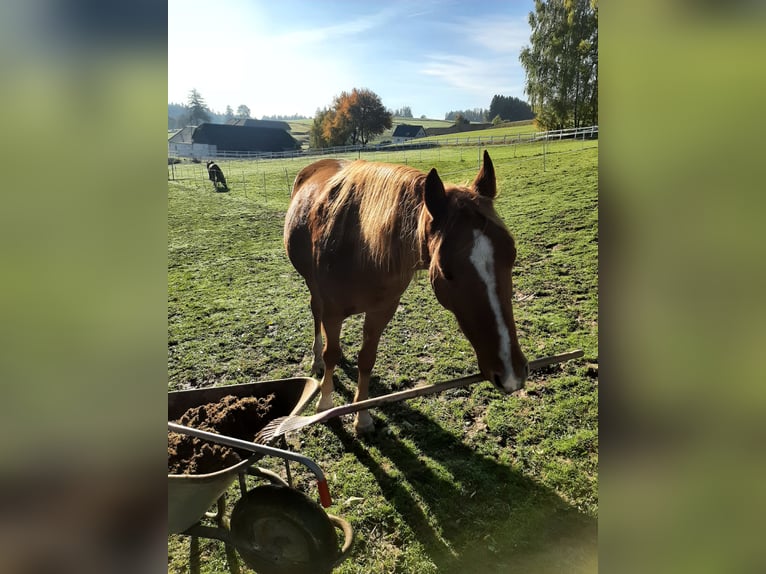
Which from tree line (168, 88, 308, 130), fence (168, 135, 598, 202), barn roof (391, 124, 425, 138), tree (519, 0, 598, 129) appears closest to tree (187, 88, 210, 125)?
tree line (168, 88, 308, 130)

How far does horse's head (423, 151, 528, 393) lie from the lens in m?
1.70

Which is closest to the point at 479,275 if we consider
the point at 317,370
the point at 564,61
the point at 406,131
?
the point at 564,61

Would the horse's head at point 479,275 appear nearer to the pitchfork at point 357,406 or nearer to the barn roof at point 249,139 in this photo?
the pitchfork at point 357,406

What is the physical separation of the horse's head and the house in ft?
5.63

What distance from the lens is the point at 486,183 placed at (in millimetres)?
1956

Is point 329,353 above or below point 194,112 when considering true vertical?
below

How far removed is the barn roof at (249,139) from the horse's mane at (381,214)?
1.07m

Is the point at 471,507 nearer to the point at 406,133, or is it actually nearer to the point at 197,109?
the point at 197,109

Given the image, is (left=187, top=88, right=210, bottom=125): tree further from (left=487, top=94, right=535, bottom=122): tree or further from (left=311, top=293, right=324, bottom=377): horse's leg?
(left=311, top=293, right=324, bottom=377): horse's leg

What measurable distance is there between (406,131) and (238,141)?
1.41 metres

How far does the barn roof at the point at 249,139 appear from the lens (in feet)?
10.3

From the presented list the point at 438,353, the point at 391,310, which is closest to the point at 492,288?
the point at 391,310

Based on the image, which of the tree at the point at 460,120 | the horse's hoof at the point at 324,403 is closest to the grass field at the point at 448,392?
the horse's hoof at the point at 324,403
